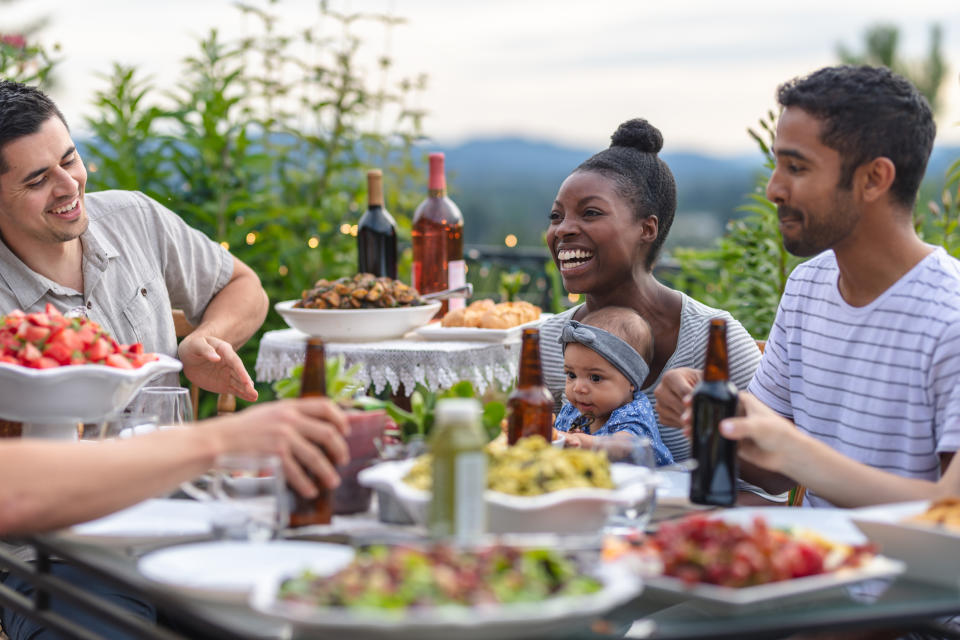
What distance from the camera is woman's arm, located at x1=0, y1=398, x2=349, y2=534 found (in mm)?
→ 1412

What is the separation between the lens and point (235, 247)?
17.7 ft

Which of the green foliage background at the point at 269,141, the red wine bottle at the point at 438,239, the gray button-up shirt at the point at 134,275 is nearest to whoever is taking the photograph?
the gray button-up shirt at the point at 134,275

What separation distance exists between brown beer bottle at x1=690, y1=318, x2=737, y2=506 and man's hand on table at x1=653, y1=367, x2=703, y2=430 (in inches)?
10.0

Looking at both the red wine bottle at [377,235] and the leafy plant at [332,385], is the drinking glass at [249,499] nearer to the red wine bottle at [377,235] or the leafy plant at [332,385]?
the leafy plant at [332,385]

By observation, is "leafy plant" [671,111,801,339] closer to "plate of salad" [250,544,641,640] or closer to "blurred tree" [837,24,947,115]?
"plate of salad" [250,544,641,640]

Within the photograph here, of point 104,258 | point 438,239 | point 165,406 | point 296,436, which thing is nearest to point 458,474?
point 296,436

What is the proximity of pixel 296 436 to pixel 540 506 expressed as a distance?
1.18ft

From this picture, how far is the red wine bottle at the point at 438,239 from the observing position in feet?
14.0

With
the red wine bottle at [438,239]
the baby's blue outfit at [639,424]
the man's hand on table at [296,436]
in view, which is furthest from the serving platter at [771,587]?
the red wine bottle at [438,239]

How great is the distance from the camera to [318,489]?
4.93ft

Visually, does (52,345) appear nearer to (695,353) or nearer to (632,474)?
(632,474)

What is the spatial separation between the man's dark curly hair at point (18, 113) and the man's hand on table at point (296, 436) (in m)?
1.53

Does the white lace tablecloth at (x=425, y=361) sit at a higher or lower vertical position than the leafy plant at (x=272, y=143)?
lower

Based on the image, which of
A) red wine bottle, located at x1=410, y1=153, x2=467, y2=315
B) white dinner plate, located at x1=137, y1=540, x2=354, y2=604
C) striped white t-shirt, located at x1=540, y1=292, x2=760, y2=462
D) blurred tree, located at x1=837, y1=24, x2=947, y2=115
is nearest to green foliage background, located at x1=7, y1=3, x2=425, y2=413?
red wine bottle, located at x1=410, y1=153, x2=467, y2=315
